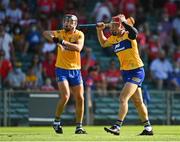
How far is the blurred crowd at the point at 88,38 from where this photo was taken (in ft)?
93.2

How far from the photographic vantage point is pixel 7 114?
2733 cm

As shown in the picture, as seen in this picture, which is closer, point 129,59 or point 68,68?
point 129,59

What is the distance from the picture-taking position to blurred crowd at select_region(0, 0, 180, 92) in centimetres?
2842

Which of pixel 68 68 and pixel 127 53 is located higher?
pixel 127 53

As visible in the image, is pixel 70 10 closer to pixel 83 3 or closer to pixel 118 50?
pixel 83 3

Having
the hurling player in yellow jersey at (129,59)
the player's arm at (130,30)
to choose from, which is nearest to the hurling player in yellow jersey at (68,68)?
the hurling player in yellow jersey at (129,59)

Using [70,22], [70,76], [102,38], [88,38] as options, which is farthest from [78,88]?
[88,38]

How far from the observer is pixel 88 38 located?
32.0 metres

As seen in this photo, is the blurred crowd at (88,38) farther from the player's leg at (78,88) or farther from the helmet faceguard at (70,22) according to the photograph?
the helmet faceguard at (70,22)

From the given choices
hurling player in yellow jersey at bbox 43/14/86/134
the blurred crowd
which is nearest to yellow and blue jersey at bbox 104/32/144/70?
hurling player in yellow jersey at bbox 43/14/86/134

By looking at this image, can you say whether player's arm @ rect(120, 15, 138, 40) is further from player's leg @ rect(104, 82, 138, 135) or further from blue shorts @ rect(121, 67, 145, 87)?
player's leg @ rect(104, 82, 138, 135)

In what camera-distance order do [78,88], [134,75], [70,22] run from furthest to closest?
[78,88], [70,22], [134,75]

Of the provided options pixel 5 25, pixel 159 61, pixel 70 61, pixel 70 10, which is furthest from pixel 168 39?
pixel 70 61

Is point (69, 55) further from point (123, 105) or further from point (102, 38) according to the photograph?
point (123, 105)
